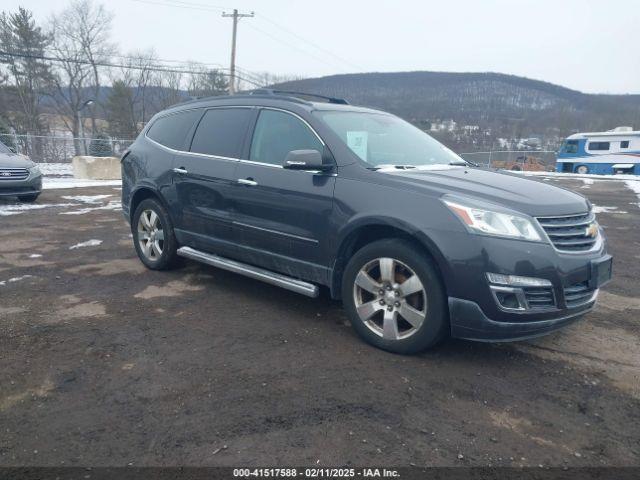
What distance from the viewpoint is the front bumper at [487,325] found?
9.81 ft

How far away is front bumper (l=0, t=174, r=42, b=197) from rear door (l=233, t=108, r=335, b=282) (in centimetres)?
814

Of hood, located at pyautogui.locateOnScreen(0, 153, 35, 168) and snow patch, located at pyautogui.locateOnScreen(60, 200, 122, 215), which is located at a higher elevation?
hood, located at pyautogui.locateOnScreen(0, 153, 35, 168)

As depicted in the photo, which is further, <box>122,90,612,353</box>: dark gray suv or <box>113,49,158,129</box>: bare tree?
<box>113,49,158,129</box>: bare tree

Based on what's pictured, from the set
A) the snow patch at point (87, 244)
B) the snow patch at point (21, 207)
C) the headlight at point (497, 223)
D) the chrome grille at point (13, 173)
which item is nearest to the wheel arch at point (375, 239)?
the headlight at point (497, 223)

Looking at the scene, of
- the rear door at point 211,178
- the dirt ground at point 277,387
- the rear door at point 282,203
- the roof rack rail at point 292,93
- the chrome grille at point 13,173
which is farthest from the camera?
the chrome grille at point 13,173

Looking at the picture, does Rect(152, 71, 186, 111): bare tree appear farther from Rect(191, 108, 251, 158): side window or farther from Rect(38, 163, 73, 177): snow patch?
Rect(191, 108, 251, 158): side window

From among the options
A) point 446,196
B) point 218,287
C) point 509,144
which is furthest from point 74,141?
point 509,144

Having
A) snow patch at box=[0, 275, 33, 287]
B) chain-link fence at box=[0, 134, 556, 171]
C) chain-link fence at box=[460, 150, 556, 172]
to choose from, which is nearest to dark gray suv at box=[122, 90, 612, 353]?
snow patch at box=[0, 275, 33, 287]

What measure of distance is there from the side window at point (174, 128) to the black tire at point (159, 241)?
2.23ft

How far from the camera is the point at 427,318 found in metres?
3.14

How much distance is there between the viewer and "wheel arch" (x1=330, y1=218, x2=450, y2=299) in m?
3.09

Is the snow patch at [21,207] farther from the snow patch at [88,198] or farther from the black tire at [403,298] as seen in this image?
the black tire at [403,298]

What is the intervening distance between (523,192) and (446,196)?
66 centimetres

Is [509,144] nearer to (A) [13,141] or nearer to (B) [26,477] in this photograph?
(A) [13,141]
